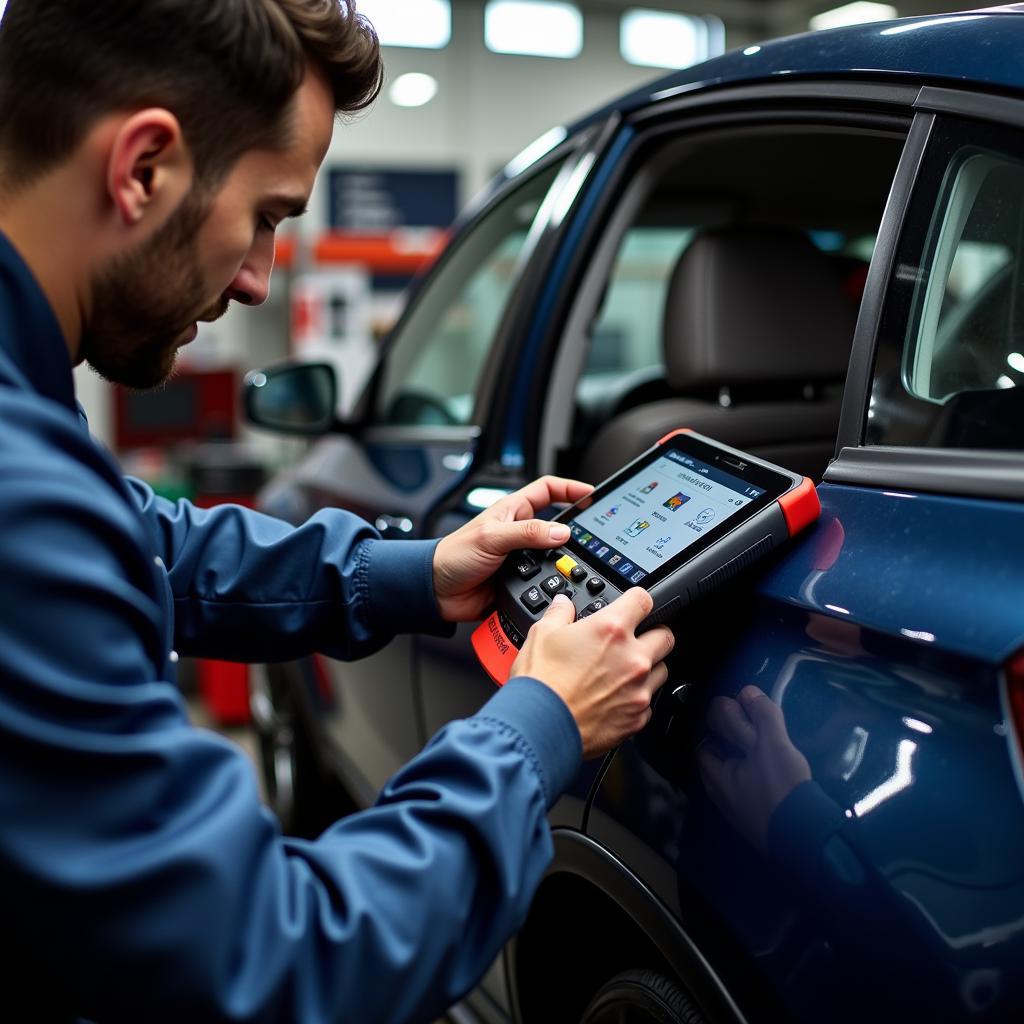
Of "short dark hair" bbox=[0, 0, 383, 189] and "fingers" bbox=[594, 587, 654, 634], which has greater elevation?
"short dark hair" bbox=[0, 0, 383, 189]

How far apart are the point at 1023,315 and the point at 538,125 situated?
10.3 metres

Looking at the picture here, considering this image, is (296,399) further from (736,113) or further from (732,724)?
(732,724)

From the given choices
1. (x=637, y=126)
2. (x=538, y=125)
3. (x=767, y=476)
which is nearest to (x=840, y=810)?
(x=767, y=476)

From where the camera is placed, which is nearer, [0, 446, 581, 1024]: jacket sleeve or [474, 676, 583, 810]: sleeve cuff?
[0, 446, 581, 1024]: jacket sleeve

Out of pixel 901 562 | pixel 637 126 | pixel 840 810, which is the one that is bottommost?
pixel 840 810

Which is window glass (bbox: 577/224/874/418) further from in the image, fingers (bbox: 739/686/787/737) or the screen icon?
fingers (bbox: 739/686/787/737)

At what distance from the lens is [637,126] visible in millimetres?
1582

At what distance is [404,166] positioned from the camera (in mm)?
9750

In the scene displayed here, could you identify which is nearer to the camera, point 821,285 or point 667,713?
point 667,713

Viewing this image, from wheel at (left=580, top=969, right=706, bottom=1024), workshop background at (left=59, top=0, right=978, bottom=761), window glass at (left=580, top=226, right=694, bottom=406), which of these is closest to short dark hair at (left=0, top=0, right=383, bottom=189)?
wheel at (left=580, top=969, right=706, bottom=1024)

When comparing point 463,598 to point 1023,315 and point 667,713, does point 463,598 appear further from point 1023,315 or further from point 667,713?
point 1023,315

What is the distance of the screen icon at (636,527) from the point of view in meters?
1.09

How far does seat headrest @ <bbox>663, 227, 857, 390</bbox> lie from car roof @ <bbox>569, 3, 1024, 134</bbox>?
28cm

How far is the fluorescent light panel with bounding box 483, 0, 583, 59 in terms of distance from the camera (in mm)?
10430
